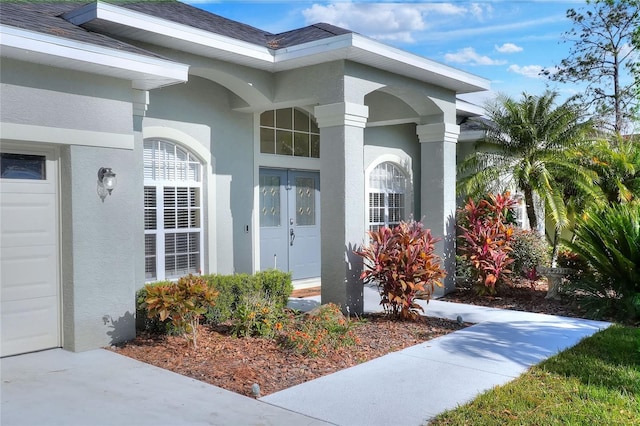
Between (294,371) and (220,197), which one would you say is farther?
(220,197)

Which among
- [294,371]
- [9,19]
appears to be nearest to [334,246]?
[294,371]

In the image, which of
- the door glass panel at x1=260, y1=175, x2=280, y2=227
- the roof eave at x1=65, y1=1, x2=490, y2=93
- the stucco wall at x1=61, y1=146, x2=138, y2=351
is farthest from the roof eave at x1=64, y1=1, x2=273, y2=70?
the door glass panel at x1=260, y1=175, x2=280, y2=227

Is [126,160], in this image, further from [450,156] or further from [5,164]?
[450,156]

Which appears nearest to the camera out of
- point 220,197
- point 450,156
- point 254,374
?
point 254,374

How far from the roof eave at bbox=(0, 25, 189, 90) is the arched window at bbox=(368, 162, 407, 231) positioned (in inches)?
267

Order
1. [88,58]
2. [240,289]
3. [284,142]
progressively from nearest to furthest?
[88,58] → [240,289] → [284,142]

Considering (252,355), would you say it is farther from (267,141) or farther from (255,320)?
(267,141)

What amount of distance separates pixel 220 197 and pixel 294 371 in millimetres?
4506

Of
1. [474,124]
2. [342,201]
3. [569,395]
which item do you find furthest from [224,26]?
[474,124]

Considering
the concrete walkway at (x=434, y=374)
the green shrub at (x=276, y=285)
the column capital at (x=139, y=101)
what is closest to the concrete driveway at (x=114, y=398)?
the concrete walkway at (x=434, y=374)

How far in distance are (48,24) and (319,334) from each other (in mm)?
4765

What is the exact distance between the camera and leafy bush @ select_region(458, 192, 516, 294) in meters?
10.0

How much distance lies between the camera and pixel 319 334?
662cm

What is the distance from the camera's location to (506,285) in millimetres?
10969
